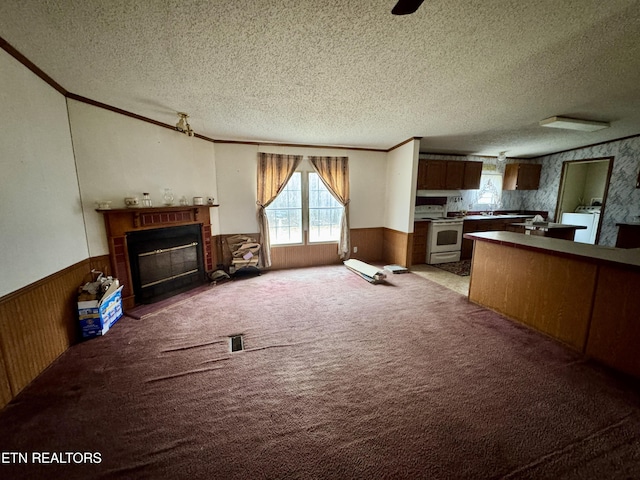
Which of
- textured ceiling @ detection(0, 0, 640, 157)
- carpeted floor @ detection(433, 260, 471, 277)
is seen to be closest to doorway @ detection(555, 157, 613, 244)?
textured ceiling @ detection(0, 0, 640, 157)

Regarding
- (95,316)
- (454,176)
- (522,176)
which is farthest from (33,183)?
(522,176)

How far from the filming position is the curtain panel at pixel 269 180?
14.9 ft

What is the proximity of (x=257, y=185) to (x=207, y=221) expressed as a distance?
1.07 meters

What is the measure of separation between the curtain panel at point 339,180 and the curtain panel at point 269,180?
1.48 feet

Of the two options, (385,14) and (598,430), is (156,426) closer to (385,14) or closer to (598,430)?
A: (598,430)

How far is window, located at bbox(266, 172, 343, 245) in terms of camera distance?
4844 mm

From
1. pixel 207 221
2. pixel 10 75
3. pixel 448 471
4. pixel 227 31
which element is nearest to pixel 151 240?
pixel 207 221

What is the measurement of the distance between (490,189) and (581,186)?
2.24 meters

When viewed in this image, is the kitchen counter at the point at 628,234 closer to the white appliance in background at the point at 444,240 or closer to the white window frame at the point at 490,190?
the white window frame at the point at 490,190

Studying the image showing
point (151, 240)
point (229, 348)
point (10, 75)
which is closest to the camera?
point (10, 75)

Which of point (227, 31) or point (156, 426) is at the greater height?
point (227, 31)

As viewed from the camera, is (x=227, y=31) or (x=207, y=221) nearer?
(x=227, y=31)

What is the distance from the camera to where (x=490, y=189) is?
6.27m

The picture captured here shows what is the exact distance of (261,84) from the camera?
2.37 m
